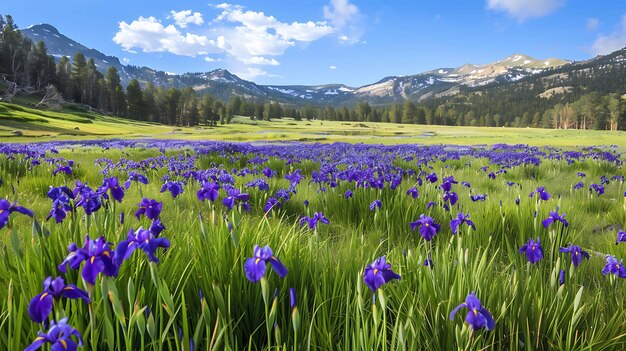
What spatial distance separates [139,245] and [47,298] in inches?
13.7

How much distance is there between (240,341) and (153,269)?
69cm

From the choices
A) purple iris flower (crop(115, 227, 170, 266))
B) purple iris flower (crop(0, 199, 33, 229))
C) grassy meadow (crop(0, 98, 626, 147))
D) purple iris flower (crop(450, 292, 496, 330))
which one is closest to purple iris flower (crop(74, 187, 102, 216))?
purple iris flower (crop(0, 199, 33, 229))

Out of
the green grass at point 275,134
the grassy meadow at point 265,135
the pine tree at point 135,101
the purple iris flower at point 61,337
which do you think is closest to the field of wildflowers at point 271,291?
the purple iris flower at point 61,337

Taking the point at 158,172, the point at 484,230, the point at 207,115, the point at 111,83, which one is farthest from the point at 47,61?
the point at 484,230

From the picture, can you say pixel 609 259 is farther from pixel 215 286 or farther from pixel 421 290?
pixel 215 286

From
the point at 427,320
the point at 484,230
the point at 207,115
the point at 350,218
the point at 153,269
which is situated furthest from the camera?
the point at 207,115

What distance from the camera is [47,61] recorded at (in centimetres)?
11419

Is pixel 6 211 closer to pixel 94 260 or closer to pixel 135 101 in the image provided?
pixel 94 260

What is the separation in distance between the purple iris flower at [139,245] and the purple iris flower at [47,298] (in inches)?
7.5

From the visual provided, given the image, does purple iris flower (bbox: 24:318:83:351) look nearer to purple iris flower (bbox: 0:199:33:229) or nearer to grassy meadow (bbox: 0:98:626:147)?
purple iris flower (bbox: 0:199:33:229)

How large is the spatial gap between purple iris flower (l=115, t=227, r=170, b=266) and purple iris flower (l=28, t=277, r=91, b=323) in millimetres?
190

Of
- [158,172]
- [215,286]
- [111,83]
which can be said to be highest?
[111,83]

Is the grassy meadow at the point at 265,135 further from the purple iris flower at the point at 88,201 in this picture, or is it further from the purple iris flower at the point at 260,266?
the purple iris flower at the point at 260,266

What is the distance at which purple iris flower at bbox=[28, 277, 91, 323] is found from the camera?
1.16 metres
